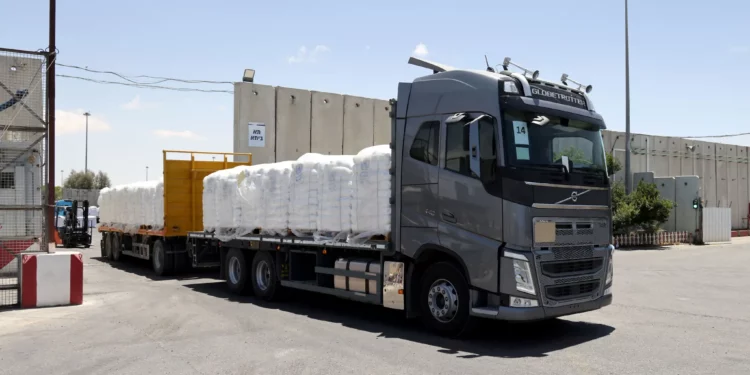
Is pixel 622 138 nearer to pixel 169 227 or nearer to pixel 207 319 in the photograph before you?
pixel 169 227

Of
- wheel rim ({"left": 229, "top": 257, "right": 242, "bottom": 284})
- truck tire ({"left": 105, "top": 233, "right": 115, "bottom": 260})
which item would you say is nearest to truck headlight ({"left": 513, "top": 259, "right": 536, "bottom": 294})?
wheel rim ({"left": 229, "top": 257, "right": 242, "bottom": 284})

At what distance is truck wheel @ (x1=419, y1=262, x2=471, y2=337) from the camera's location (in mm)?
8398

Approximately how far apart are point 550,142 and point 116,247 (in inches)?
707

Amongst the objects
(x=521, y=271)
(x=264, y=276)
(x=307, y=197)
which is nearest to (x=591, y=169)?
(x=521, y=271)

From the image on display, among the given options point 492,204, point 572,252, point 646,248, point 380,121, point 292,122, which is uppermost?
point 380,121

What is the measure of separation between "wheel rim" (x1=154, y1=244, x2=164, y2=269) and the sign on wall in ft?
25.4

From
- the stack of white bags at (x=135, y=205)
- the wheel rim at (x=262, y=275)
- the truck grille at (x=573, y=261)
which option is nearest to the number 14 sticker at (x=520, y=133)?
the truck grille at (x=573, y=261)

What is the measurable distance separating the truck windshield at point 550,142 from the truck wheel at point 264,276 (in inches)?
229

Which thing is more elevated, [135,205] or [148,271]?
[135,205]

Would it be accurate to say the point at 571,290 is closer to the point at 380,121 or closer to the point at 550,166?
the point at 550,166

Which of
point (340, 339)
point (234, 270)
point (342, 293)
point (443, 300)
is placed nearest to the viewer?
point (340, 339)

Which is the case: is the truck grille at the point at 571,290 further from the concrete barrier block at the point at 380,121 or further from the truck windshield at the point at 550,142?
the concrete barrier block at the point at 380,121

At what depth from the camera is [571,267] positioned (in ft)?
27.8

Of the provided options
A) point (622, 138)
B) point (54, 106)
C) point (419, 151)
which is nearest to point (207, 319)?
point (419, 151)
